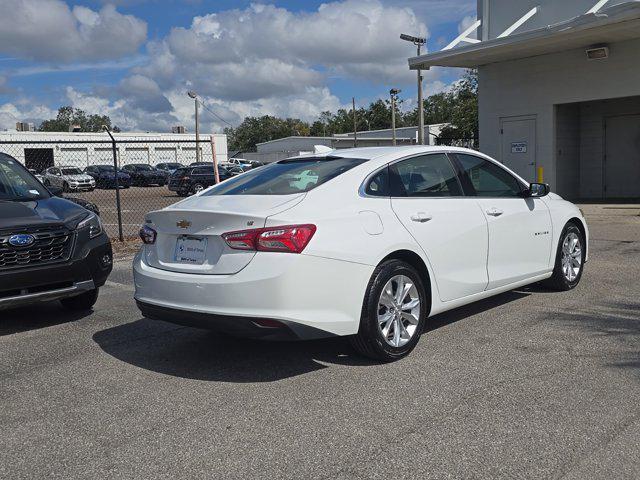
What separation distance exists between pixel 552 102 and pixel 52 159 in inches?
1795

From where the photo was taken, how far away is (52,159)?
54594mm

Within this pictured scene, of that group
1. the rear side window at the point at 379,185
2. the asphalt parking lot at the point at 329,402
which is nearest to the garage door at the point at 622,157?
the asphalt parking lot at the point at 329,402

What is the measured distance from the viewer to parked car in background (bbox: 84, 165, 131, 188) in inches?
1551

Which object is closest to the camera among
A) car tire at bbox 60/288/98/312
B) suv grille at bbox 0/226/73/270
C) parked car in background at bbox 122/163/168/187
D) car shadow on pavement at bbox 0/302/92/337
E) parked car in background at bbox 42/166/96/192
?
suv grille at bbox 0/226/73/270

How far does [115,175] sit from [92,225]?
228 inches

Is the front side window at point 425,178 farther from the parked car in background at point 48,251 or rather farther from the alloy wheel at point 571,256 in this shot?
the parked car in background at point 48,251

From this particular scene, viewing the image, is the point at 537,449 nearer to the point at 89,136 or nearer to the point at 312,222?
the point at 312,222

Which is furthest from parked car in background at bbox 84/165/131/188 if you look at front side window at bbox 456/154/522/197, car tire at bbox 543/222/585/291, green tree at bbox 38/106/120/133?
green tree at bbox 38/106/120/133

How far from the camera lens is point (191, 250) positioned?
4.82m

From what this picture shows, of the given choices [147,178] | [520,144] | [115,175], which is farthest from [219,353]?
[147,178]

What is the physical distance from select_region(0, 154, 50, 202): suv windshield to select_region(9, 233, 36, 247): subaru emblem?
1015 mm

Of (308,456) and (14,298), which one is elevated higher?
(14,298)

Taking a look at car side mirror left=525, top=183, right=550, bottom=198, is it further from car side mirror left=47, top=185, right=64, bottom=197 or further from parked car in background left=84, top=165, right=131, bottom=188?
parked car in background left=84, top=165, right=131, bottom=188

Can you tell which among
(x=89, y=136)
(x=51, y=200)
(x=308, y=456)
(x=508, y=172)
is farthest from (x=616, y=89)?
(x=89, y=136)
